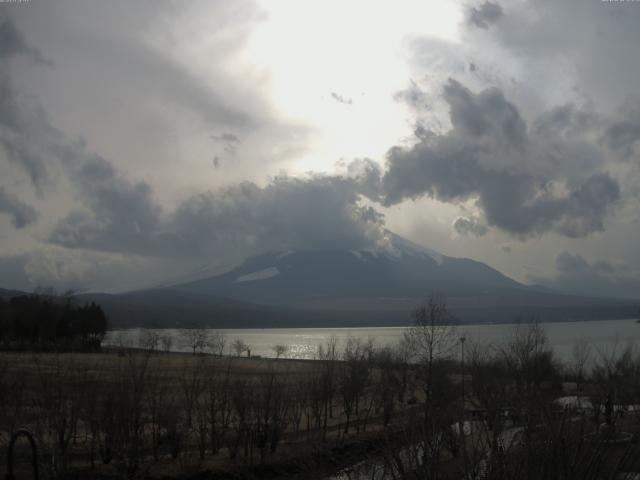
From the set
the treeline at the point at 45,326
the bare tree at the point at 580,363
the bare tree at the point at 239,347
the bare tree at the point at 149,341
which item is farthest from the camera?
the bare tree at the point at 239,347

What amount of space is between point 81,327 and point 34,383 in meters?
69.3

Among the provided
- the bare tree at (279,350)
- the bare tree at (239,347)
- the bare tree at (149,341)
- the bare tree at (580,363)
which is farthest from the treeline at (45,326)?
the bare tree at (580,363)

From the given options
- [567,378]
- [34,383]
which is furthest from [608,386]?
[34,383]

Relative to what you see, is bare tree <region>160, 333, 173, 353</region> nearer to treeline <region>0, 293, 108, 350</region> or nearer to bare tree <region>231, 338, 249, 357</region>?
bare tree <region>231, 338, 249, 357</region>

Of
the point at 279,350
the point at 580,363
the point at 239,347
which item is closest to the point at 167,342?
the point at 239,347

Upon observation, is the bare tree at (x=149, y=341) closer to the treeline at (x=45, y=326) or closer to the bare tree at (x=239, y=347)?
the treeline at (x=45, y=326)

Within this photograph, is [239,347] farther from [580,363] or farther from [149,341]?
[580,363]

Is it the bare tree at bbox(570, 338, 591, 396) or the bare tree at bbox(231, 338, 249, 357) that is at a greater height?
the bare tree at bbox(570, 338, 591, 396)

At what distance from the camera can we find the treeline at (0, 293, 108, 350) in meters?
97.4

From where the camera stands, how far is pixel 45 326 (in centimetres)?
10488

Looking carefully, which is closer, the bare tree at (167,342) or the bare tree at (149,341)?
the bare tree at (149,341)

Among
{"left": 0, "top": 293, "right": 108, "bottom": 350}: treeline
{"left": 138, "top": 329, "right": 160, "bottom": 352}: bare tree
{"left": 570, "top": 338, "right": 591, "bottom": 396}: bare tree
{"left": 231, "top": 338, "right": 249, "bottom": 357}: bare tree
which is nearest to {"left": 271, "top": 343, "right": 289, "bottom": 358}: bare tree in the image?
{"left": 231, "top": 338, "right": 249, "bottom": 357}: bare tree

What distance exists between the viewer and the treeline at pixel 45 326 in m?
97.4

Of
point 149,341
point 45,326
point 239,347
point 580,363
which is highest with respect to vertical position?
point 580,363
